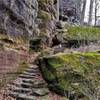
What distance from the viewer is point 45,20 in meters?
14.7

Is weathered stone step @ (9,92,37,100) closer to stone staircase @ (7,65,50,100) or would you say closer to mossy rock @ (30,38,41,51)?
stone staircase @ (7,65,50,100)

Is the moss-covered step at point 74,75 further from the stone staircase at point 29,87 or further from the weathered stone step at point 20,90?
the weathered stone step at point 20,90

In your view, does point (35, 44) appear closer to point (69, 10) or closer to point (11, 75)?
point (11, 75)

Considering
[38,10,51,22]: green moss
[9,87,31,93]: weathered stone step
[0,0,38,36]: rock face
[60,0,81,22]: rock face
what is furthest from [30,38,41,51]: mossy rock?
[60,0,81,22]: rock face

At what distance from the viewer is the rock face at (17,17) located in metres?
10.6

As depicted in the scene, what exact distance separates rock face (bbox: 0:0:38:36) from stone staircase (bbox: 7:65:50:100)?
8.85 feet

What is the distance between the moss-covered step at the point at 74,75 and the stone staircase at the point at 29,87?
272 millimetres

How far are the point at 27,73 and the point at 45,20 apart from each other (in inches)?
244

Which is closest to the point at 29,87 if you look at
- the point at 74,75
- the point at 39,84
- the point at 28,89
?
the point at 28,89

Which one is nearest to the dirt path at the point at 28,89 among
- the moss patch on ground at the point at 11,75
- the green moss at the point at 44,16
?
the moss patch on ground at the point at 11,75

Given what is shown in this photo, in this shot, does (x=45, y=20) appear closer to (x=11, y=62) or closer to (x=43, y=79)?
(x=11, y=62)

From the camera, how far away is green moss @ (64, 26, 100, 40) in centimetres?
1675

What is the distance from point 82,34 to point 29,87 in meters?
10.5

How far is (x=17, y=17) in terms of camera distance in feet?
37.5
